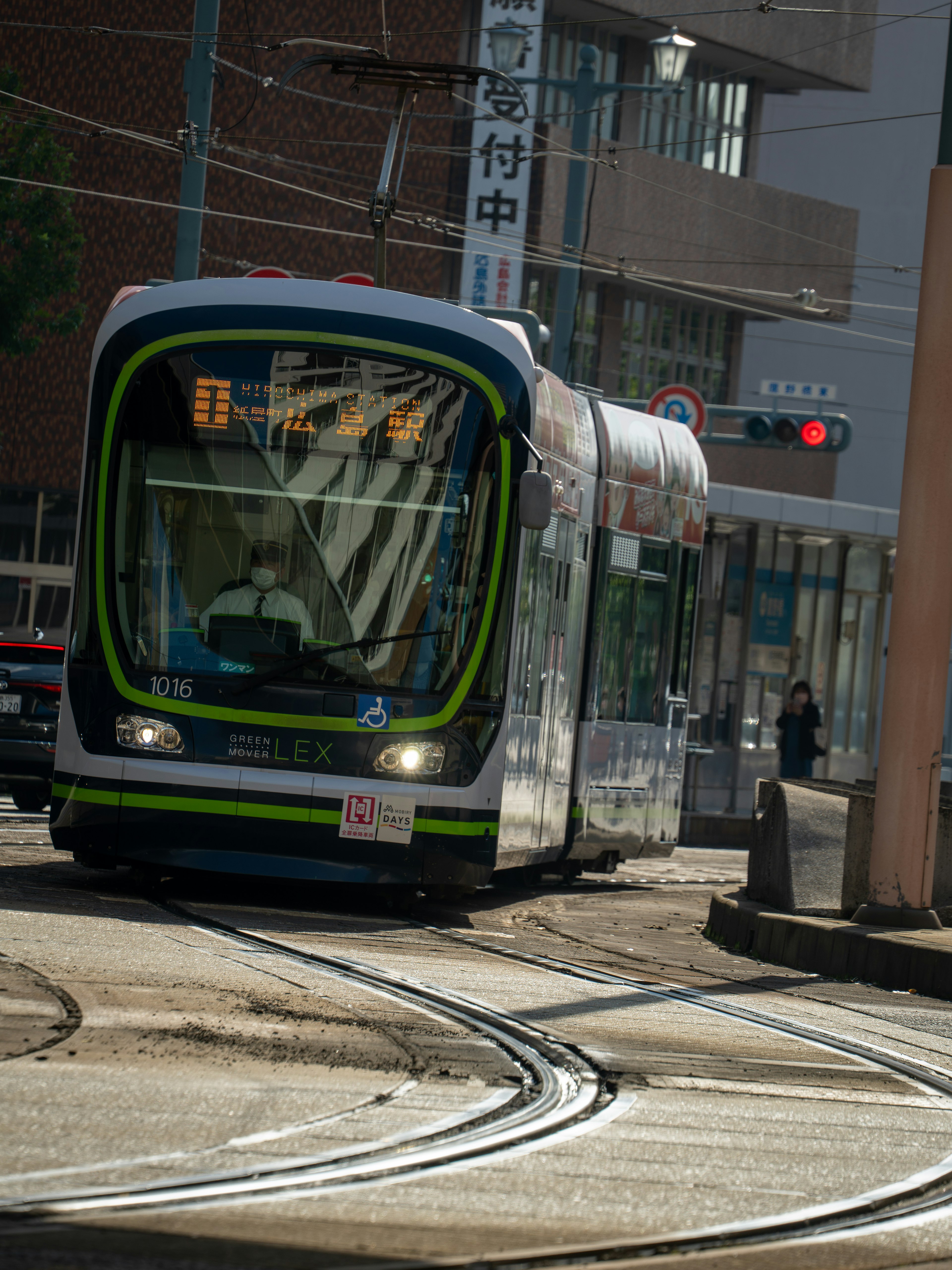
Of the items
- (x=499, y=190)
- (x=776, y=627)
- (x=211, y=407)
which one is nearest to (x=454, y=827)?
(x=211, y=407)

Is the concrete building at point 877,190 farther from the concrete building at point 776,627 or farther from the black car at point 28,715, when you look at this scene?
the black car at point 28,715

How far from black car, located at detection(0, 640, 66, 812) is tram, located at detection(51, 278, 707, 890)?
5.70 meters

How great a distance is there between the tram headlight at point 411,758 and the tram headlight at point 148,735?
1.00 m

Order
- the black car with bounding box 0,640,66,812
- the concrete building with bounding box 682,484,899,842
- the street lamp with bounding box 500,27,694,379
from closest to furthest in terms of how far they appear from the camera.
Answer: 1. the black car with bounding box 0,640,66,812
2. the street lamp with bounding box 500,27,694,379
3. the concrete building with bounding box 682,484,899,842

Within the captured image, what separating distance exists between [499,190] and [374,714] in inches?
970

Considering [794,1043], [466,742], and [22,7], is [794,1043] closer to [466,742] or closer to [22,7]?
[466,742]

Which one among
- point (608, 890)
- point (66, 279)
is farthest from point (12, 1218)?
point (66, 279)

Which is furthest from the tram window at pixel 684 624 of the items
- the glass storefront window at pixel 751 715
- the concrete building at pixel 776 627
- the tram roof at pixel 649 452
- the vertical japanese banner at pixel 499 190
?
the vertical japanese banner at pixel 499 190

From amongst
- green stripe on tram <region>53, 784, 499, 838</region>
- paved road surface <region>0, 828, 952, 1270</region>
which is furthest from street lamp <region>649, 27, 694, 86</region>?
paved road surface <region>0, 828, 952, 1270</region>

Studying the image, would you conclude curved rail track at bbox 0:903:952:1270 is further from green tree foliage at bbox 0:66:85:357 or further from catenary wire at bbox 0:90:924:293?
green tree foliage at bbox 0:66:85:357

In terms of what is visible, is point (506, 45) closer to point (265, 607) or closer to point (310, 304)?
→ point (310, 304)

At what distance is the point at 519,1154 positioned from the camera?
5.17m

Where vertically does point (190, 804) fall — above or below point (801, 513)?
below

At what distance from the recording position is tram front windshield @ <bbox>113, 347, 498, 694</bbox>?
10.6 m
